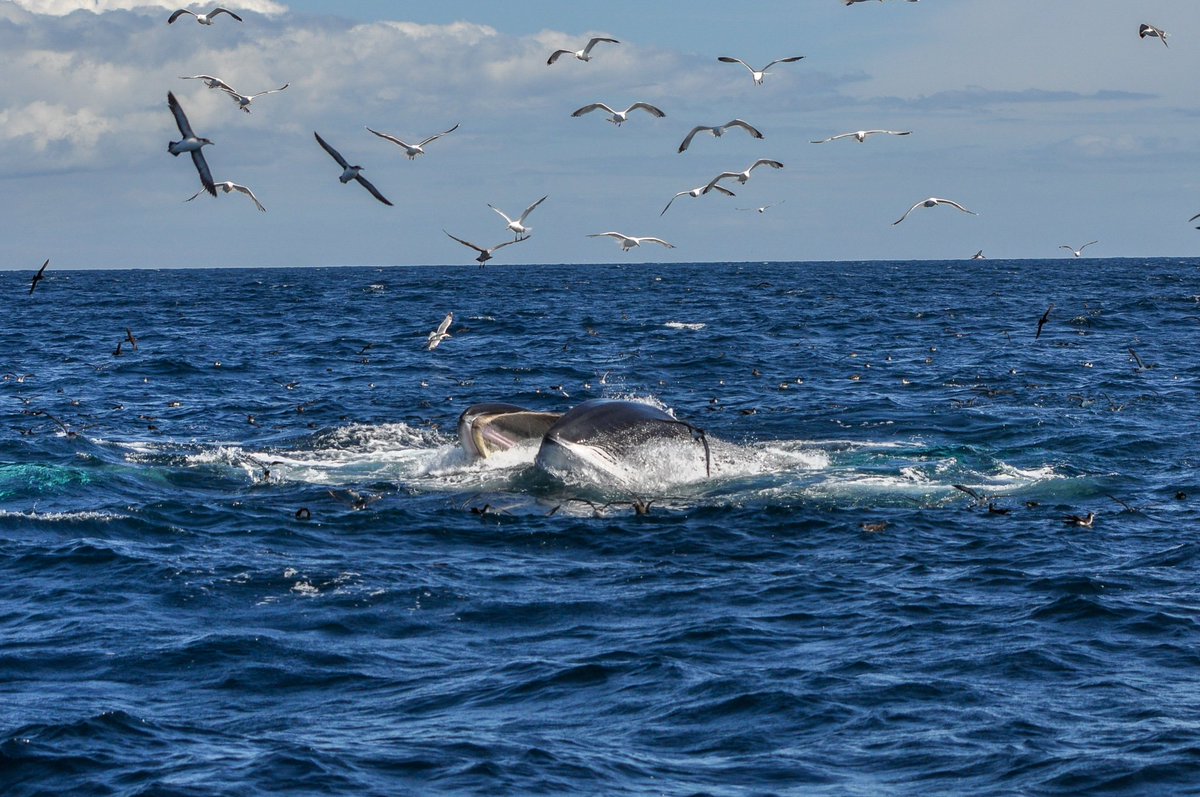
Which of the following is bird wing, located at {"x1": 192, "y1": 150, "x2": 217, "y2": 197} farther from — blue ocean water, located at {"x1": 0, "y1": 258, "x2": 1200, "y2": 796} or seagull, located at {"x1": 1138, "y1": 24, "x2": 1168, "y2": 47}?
seagull, located at {"x1": 1138, "y1": 24, "x2": 1168, "y2": 47}

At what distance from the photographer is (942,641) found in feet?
46.1

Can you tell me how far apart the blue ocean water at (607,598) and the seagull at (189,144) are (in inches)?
179

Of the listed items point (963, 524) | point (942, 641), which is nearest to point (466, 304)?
point (963, 524)

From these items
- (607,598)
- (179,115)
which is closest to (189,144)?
(179,115)

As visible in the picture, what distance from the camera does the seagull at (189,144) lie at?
692 inches

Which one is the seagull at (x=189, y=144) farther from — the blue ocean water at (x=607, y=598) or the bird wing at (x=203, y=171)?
the blue ocean water at (x=607, y=598)

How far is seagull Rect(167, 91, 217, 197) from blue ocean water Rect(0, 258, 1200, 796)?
455 cm

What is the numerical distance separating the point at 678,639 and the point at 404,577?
12.4 ft

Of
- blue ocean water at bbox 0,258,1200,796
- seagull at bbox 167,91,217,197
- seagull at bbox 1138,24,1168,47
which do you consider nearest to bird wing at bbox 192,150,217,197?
seagull at bbox 167,91,217,197

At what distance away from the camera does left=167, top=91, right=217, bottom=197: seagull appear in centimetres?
1758

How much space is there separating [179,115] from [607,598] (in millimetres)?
7880

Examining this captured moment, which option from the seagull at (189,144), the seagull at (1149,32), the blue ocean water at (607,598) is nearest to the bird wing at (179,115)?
the seagull at (189,144)

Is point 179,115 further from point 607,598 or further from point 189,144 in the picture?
point 607,598

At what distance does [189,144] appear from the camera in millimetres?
17984
